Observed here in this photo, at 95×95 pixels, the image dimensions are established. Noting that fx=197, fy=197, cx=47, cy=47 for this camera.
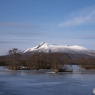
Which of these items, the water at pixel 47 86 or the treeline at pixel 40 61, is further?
the treeline at pixel 40 61

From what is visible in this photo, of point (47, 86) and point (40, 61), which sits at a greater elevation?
point (40, 61)

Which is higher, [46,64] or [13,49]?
[13,49]

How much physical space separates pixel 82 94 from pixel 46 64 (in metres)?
42.7

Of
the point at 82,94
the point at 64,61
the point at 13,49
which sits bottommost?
the point at 82,94

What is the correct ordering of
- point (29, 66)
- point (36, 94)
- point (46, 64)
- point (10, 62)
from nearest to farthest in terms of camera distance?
1. point (36, 94)
2. point (10, 62)
3. point (29, 66)
4. point (46, 64)

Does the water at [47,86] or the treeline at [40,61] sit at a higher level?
the treeline at [40,61]

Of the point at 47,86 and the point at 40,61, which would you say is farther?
the point at 40,61

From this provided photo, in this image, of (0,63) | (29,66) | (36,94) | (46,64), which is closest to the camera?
(36,94)

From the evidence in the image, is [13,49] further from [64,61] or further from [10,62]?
[64,61]

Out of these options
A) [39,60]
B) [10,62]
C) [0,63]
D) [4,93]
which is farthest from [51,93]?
[0,63]

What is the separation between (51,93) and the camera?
42.8 feet

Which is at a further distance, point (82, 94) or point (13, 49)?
point (13, 49)

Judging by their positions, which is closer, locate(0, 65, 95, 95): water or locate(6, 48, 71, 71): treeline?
locate(0, 65, 95, 95): water

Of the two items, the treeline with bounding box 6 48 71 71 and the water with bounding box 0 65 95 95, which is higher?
the treeline with bounding box 6 48 71 71
